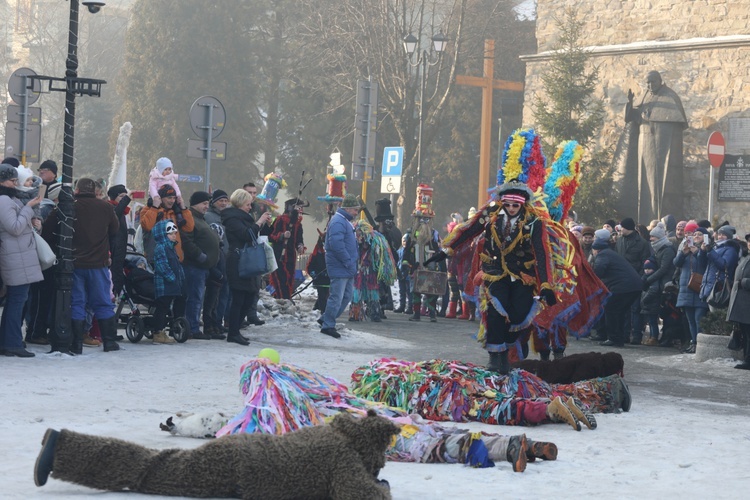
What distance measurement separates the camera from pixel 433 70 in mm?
44156

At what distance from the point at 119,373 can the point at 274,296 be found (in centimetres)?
853

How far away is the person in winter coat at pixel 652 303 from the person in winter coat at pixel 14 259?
9.39 metres

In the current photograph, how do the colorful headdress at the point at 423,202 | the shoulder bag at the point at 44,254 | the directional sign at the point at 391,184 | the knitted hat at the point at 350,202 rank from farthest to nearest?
the directional sign at the point at 391,184
the colorful headdress at the point at 423,202
the knitted hat at the point at 350,202
the shoulder bag at the point at 44,254

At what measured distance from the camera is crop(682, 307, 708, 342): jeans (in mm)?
16391

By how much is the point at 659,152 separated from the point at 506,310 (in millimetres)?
19975

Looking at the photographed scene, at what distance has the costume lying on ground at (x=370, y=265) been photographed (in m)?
19.2

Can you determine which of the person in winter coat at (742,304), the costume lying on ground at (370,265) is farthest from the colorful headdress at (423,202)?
the person in winter coat at (742,304)

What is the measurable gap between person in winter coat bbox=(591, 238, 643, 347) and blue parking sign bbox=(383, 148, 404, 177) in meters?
7.66

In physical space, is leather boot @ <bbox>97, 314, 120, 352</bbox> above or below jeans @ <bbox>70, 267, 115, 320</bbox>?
below

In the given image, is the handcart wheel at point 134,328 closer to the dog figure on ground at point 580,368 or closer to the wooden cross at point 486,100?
the dog figure on ground at point 580,368

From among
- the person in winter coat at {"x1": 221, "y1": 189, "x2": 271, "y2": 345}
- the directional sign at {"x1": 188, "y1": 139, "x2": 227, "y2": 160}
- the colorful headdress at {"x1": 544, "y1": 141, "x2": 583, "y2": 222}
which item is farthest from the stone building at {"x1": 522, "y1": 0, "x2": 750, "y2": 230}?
the person in winter coat at {"x1": 221, "y1": 189, "x2": 271, "y2": 345}

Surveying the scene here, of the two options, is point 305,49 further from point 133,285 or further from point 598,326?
point 133,285

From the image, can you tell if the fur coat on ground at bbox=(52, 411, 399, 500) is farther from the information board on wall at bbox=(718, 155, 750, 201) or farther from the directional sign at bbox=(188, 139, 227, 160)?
the information board on wall at bbox=(718, 155, 750, 201)

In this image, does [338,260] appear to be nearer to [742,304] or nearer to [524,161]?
[524,161]
